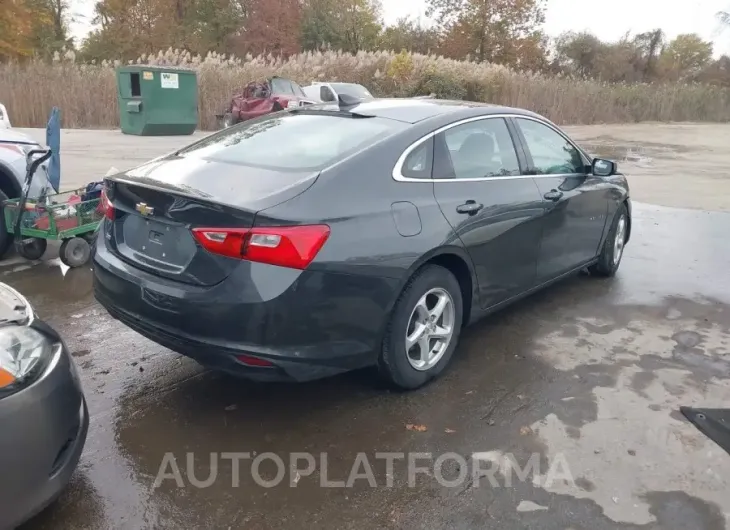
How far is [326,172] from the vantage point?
10.8ft

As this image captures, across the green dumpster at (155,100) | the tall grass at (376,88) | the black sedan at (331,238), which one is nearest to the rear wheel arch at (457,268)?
the black sedan at (331,238)

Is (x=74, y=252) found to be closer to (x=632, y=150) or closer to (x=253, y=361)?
(x=253, y=361)

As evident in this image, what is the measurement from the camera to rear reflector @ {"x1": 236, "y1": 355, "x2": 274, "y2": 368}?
9.74ft

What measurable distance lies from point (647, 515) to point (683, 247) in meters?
5.33

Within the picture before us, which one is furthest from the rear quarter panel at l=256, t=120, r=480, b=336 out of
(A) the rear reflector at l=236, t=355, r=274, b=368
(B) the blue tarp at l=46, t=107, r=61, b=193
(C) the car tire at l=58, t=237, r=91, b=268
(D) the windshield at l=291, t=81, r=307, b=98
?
(D) the windshield at l=291, t=81, r=307, b=98

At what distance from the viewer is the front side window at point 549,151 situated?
184 inches

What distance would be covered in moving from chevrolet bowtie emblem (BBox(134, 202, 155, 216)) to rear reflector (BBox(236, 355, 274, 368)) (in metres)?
0.89

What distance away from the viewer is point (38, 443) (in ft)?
7.43

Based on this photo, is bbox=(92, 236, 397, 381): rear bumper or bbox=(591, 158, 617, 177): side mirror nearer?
bbox=(92, 236, 397, 381): rear bumper

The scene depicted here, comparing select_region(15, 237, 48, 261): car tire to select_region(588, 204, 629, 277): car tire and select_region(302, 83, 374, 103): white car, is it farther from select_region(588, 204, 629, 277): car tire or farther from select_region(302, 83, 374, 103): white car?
select_region(302, 83, 374, 103): white car

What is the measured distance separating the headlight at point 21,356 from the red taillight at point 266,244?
0.82 metres

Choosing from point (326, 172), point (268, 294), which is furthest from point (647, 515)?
point (326, 172)

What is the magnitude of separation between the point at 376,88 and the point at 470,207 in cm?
2342

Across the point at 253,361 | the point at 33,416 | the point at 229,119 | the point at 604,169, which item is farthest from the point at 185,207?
the point at 229,119
